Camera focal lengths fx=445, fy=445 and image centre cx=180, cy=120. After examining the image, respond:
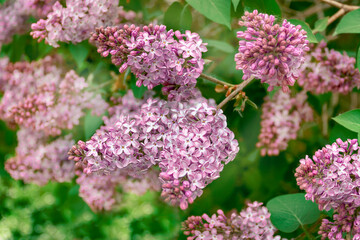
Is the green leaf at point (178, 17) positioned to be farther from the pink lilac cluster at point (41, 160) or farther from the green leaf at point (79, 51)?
the pink lilac cluster at point (41, 160)

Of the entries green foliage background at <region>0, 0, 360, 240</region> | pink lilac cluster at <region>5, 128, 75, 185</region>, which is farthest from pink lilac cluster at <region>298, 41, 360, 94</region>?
pink lilac cluster at <region>5, 128, 75, 185</region>

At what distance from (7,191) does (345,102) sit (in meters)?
2.70

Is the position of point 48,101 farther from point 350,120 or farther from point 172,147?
point 350,120

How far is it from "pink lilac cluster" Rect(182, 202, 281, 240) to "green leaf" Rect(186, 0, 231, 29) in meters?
0.56

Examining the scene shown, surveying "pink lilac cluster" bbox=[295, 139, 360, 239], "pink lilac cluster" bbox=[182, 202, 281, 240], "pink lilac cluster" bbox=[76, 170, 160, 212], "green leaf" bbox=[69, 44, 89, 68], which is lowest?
"pink lilac cluster" bbox=[76, 170, 160, 212]

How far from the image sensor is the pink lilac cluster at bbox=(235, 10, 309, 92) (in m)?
1.05

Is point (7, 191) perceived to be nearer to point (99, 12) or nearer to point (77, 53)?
point (77, 53)

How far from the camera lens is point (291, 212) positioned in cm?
136

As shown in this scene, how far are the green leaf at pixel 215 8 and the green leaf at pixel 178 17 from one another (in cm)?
25

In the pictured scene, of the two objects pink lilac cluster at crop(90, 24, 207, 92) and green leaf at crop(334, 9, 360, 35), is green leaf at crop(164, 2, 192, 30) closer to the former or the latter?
pink lilac cluster at crop(90, 24, 207, 92)

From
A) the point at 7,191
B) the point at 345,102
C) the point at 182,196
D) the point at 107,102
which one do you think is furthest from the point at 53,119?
the point at 7,191

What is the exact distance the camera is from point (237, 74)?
67.5 inches

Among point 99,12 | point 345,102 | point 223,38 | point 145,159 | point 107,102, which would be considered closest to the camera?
point 145,159

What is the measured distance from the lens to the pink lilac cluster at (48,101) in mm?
1741
